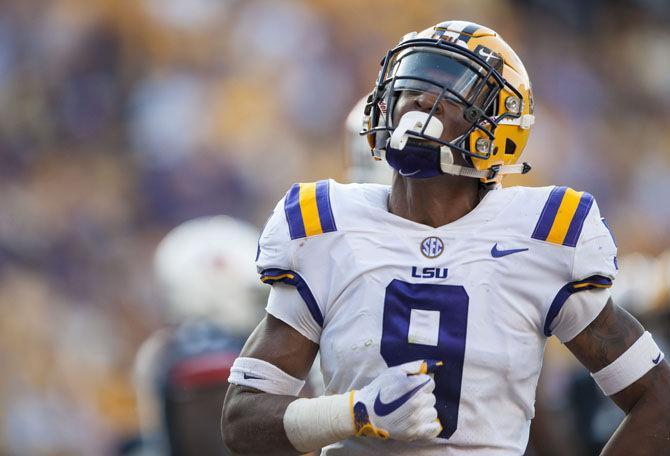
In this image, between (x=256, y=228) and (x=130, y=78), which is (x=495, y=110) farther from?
(x=130, y=78)

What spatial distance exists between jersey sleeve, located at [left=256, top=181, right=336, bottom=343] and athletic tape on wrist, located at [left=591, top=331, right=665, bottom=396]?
0.64m

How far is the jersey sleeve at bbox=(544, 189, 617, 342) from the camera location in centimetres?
257

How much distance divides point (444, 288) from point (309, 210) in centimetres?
36

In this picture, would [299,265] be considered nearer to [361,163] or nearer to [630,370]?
[630,370]

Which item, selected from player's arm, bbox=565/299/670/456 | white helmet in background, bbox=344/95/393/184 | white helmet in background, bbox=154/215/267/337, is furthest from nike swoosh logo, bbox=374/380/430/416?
white helmet in background, bbox=154/215/267/337

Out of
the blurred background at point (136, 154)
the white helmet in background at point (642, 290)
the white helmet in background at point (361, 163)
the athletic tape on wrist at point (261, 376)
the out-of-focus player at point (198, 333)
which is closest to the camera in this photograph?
the athletic tape on wrist at point (261, 376)

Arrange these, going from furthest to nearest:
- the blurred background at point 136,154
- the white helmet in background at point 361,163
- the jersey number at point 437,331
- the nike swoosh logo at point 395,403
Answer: the blurred background at point 136,154
the white helmet in background at point 361,163
the jersey number at point 437,331
the nike swoosh logo at point 395,403

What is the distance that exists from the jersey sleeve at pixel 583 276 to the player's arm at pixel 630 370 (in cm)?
4

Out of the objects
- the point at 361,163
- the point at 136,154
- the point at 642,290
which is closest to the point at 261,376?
the point at 361,163

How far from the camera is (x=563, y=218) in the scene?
2.62 metres

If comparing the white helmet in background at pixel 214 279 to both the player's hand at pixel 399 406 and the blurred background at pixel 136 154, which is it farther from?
the player's hand at pixel 399 406

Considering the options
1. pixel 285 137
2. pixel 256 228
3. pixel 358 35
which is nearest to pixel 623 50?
pixel 358 35

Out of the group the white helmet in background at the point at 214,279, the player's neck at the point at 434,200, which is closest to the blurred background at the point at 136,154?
the white helmet in background at the point at 214,279

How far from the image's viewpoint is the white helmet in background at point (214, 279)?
5215 millimetres
